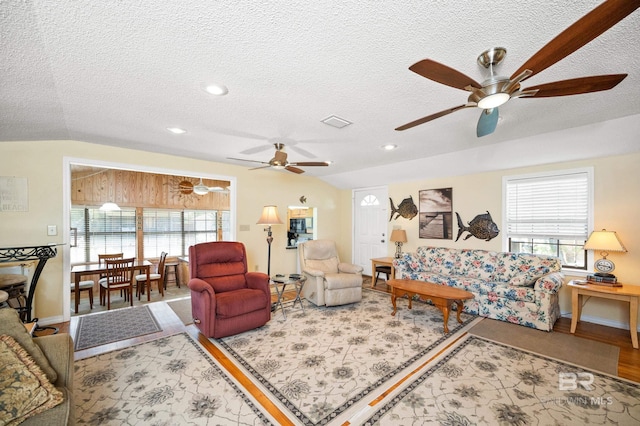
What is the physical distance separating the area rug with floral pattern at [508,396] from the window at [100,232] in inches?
247

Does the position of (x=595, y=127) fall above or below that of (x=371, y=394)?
above

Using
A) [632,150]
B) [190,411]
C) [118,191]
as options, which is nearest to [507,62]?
[632,150]

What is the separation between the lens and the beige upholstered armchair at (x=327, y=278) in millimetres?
4129

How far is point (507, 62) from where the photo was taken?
5.74 ft

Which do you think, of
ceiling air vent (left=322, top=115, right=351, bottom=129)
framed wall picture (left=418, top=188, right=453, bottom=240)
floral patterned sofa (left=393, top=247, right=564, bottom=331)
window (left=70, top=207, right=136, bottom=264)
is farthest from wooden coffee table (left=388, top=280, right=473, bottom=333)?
window (left=70, top=207, right=136, bottom=264)

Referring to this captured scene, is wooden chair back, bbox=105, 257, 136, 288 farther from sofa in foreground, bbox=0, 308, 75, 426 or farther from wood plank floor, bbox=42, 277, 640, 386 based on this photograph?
sofa in foreground, bbox=0, 308, 75, 426

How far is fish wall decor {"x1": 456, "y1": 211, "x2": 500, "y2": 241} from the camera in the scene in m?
4.48

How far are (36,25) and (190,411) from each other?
254cm

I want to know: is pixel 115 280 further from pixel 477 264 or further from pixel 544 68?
pixel 477 264

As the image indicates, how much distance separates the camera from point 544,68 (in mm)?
1399

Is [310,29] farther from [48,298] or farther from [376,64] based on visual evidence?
[48,298]

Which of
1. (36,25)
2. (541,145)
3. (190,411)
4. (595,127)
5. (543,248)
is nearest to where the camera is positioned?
(36,25)

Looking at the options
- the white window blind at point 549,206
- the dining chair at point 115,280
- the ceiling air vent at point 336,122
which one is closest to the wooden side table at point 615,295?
the white window blind at point 549,206

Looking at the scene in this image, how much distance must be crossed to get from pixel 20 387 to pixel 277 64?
2232 millimetres
